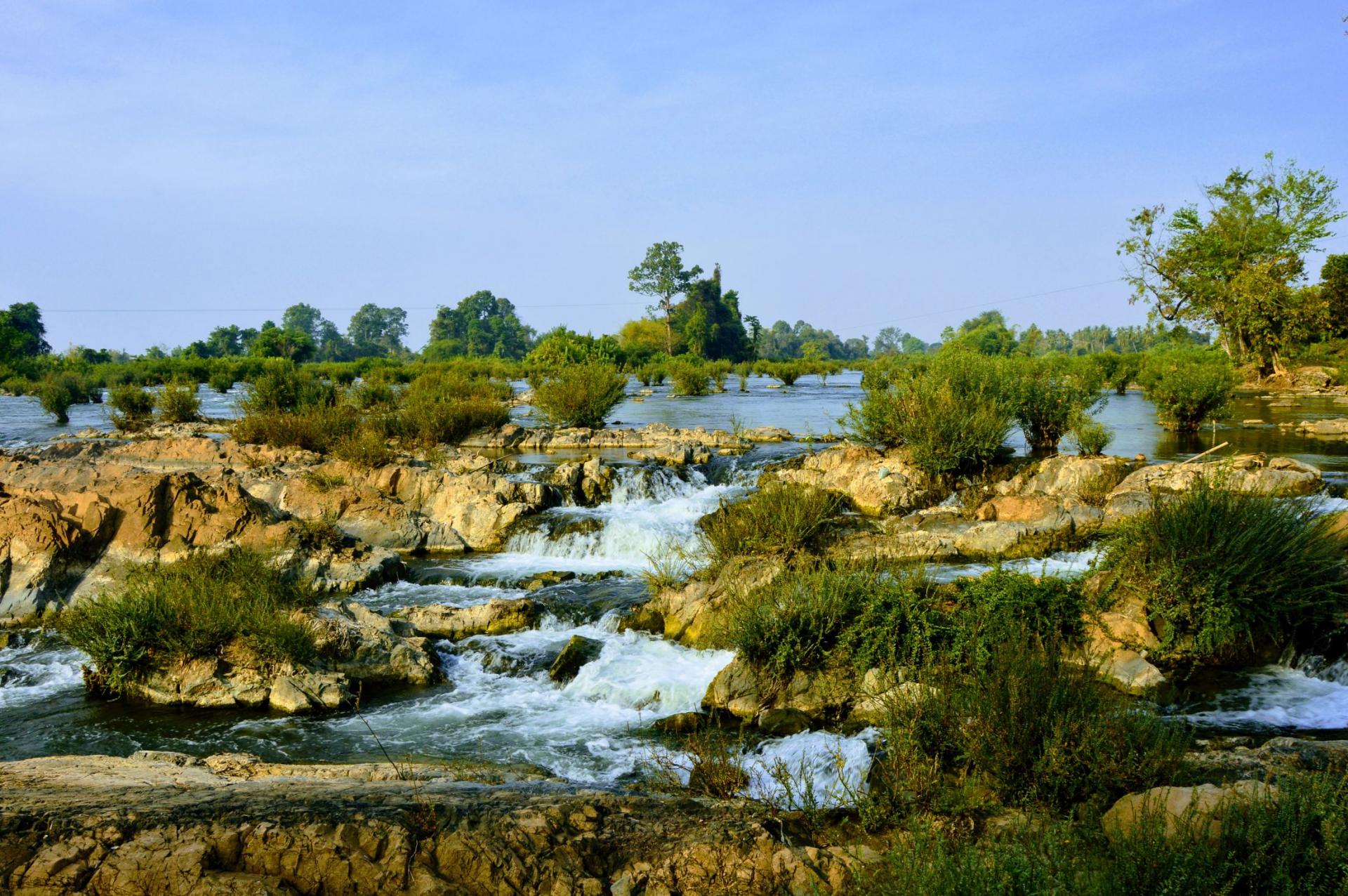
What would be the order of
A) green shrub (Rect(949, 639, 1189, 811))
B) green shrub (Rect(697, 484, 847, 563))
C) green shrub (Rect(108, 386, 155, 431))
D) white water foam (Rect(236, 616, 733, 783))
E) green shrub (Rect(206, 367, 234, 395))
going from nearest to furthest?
green shrub (Rect(949, 639, 1189, 811)), white water foam (Rect(236, 616, 733, 783)), green shrub (Rect(697, 484, 847, 563)), green shrub (Rect(108, 386, 155, 431)), green shrub (Rect(206, 367, 234, 395))

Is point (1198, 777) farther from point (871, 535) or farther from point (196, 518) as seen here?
point (196, 518)

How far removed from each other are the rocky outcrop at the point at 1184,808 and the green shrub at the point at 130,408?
23.6m

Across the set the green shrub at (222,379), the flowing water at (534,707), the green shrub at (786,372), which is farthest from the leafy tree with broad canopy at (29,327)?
the flowing water at (534,707)

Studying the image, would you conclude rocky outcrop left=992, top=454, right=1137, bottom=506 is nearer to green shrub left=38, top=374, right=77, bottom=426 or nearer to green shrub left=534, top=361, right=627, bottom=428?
green shrub left=534, top=361, right=627, bottom=428

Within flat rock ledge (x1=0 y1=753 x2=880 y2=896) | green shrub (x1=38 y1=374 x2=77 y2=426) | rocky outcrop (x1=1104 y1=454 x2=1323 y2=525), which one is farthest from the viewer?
green shrub (x1=38 y1=374 x2=77 y2=426)

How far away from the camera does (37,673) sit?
300 inches

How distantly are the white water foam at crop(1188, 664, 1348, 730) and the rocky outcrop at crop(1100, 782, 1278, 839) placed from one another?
2487 mm

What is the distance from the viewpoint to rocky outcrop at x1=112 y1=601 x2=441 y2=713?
691 centimetres

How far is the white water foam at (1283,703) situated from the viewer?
234 inches

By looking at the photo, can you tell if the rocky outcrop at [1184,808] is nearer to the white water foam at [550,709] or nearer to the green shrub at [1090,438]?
the white water foam at [550,709]

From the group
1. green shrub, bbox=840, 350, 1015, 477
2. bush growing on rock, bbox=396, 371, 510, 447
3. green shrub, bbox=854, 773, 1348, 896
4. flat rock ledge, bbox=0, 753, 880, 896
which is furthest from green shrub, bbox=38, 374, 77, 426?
green shrub, bbox=854, 773, 1348, 896

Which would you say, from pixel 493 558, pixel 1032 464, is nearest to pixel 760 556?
pixel 493 558

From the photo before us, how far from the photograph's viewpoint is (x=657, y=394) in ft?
128

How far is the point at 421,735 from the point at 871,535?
569 cm
